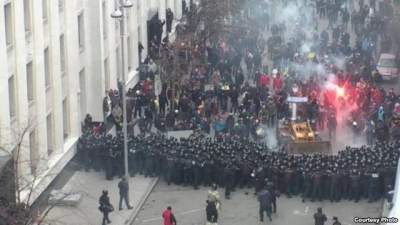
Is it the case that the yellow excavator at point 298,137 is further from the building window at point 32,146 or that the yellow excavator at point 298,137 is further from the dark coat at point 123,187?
the building window at point 32,146

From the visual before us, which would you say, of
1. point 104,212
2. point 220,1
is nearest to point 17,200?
point 104,212

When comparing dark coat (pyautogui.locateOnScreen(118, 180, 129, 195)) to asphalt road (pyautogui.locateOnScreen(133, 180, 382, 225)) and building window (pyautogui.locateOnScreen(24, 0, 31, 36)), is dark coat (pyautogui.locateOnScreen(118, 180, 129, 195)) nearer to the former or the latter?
asphalt road (pyautogui.locateOnScreen(133, 180, 382, 225))

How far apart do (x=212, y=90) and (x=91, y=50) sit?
20.9ft

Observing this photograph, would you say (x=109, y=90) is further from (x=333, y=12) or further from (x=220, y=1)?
(x=333, y=12)

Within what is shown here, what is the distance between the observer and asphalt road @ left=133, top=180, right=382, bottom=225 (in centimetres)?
4003

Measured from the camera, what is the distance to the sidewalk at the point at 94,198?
39781mm

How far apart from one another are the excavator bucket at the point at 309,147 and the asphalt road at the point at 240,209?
3036 mm

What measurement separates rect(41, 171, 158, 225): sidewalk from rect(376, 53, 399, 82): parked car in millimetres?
17648

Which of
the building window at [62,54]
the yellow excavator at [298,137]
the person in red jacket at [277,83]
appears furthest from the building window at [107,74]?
the yellow excavator at [298,137]

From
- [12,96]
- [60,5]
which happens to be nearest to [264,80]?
[60,5]

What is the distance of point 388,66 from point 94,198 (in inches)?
832

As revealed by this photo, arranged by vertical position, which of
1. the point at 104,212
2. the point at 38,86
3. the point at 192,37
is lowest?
the point at 104,212

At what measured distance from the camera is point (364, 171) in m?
41.1

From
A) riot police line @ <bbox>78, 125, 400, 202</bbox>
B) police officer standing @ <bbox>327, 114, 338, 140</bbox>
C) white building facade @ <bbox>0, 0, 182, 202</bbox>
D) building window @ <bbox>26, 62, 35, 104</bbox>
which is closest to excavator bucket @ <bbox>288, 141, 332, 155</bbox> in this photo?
riot police line @ <bbox>78, 125, 400, 202</bbox>
